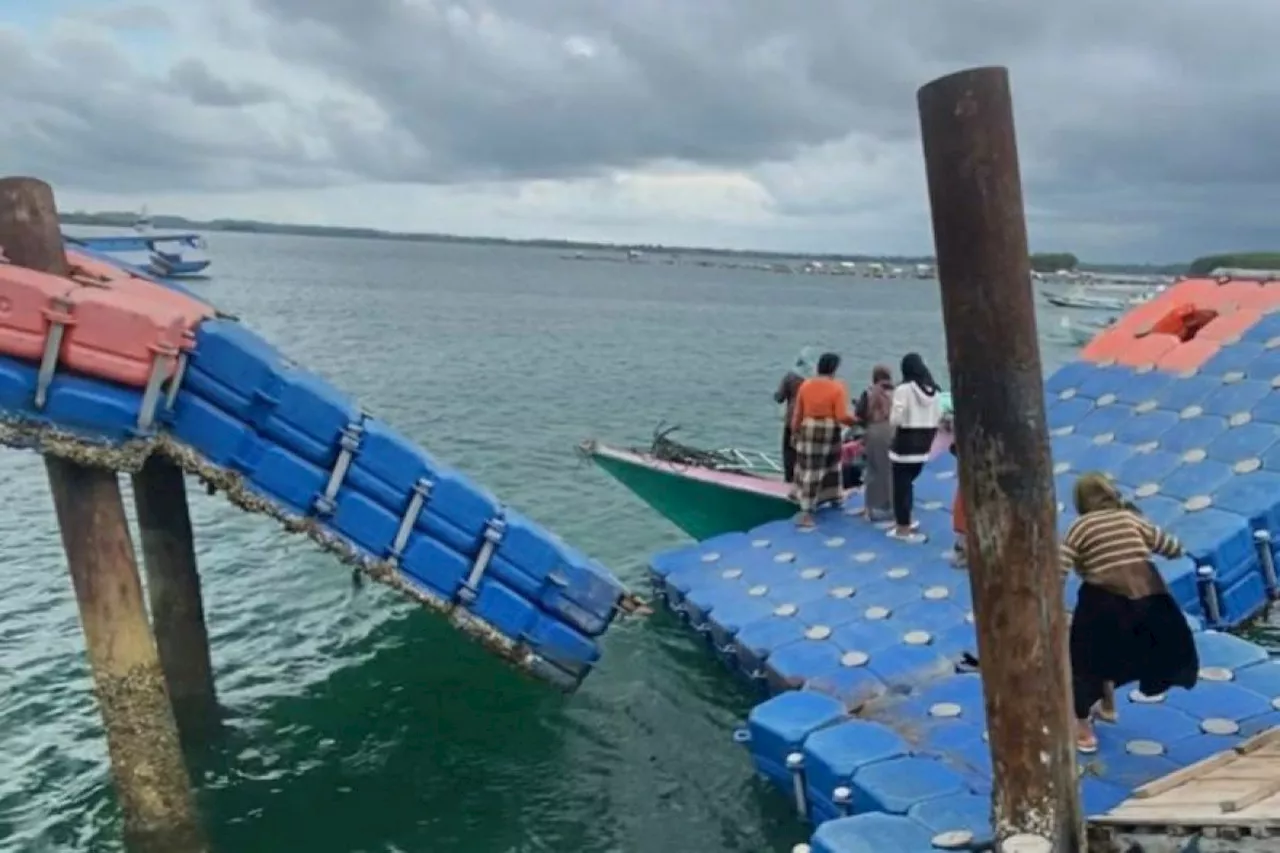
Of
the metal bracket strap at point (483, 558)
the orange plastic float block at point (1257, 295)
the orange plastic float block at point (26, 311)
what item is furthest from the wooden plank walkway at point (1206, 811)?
the orange plastic float block at point (1257, 295)

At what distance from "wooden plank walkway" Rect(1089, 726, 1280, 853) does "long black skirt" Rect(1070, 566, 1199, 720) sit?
23.7 inches

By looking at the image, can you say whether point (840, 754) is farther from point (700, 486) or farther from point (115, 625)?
point (700, 486)

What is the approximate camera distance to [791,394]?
1545 cm

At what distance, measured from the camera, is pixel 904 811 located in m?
7.82

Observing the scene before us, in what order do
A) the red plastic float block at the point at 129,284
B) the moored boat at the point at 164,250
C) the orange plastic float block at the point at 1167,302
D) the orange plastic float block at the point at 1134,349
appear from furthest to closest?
the moored boat at the point at 164,250 < the orange plastic float block at the point at 1167,302 < the orange plastic float block at the point at 1134,349 < the red plastic float block at the point at 129,284

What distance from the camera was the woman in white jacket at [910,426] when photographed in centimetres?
1329

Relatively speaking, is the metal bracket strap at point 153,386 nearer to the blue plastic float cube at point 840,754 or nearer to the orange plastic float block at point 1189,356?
the blue plastic float cube at point 840,754

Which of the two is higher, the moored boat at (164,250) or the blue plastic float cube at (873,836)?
the moored boat at (164,250)

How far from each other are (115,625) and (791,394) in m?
8.92

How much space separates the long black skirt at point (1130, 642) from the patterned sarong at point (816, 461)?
256 inches

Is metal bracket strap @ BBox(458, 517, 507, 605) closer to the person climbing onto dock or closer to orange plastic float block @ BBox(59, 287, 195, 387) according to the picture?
orange plastic float block @ BBox(59, 287, 195, 387)

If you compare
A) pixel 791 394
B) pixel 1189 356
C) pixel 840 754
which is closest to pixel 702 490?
pixel 791 394

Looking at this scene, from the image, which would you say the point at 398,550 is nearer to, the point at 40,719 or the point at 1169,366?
the point at 40,719

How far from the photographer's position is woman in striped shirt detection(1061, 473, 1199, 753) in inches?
298
